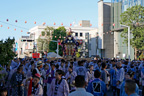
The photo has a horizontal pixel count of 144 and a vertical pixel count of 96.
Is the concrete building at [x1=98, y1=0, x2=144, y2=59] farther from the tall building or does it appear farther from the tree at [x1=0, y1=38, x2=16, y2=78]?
the tree at [x1=0, y1=38, x2=16, y2=78]

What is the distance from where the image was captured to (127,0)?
176ft

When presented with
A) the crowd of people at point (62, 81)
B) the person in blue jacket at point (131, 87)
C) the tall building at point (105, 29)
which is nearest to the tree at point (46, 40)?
the tall building at point (105, 29)

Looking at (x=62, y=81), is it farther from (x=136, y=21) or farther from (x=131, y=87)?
(x=136, y=21)

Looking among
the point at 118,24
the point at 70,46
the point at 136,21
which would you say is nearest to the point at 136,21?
the point at 136,21

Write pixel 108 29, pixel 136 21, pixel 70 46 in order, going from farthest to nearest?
pixel 108 29, pixel 70 46, pixel 136 21

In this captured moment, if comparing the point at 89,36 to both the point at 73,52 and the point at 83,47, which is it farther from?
the point at 73,52

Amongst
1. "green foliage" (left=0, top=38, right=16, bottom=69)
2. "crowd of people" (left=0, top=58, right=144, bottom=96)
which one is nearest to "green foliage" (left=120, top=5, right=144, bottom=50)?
"crowd of people" (left=0, top=58, right=144, bottom=96)

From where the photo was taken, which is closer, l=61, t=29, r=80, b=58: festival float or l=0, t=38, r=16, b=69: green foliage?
l=0, t=38, r=16, b=69: green foliage

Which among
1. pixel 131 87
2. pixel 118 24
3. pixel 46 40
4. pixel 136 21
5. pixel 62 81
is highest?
pixel 118 24

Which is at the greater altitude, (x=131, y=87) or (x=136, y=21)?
(x=136, y=21)

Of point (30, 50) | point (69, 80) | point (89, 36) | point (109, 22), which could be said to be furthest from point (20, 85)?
point (30, 50)

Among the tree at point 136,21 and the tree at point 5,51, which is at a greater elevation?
the tree at point 136,21

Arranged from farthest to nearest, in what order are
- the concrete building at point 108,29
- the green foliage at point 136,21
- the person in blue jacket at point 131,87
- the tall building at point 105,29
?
1. the tall building at point 105,29
2. the concrete building at point 108,29
3. the green foliage at point 136,21
4. the person in blue jacket at point 131,87

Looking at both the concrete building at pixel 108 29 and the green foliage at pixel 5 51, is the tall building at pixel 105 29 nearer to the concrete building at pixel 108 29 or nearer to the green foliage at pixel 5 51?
the concrete building at pixel 108 29
